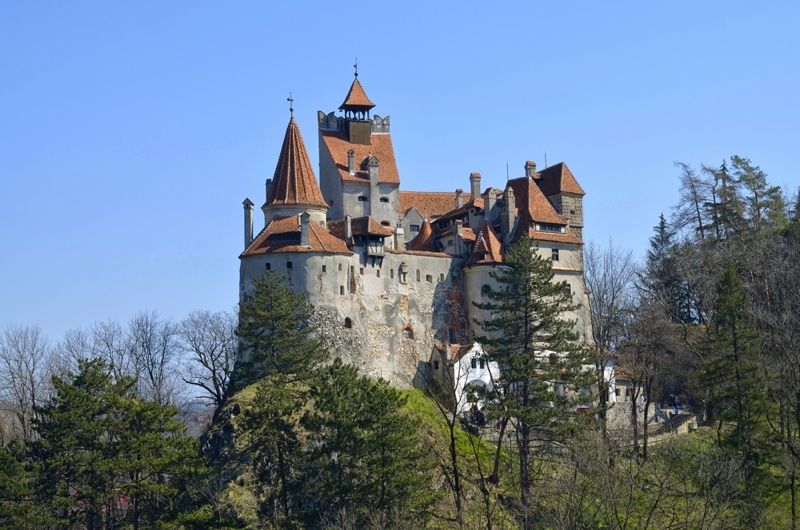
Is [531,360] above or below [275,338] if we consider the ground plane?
below

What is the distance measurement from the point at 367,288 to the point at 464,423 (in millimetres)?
10311

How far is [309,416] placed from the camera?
54.8 m

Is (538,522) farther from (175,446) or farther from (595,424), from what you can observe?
(175,446)

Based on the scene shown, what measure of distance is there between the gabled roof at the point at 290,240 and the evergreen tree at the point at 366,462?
45.8ft

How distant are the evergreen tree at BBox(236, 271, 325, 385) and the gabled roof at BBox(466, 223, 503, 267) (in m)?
14.2

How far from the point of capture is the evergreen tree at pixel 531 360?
5791 centimetres

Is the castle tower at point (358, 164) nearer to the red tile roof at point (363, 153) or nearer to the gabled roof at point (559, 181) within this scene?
the red tile roof at point (363, 153)

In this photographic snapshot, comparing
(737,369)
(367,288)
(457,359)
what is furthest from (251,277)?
(737,369)

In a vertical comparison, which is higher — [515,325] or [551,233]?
[551,233]

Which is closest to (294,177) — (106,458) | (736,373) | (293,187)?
(293,187)

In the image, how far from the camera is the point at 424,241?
251 feet

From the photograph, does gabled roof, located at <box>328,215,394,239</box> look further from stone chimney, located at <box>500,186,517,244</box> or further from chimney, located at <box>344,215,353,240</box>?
stone chimney, located at <box>500,186,517,244</box>

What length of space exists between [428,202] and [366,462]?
100ft

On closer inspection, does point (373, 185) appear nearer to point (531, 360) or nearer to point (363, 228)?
point (363, 228)
